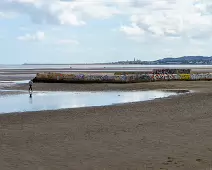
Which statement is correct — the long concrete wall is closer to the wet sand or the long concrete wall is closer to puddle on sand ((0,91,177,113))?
puddle on sand ((0,91,177,113))

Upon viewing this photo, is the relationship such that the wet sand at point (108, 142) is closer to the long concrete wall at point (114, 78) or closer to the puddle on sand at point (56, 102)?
the puddle on sand at point (56, 102)

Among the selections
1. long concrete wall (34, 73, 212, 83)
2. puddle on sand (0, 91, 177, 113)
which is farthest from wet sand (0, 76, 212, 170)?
long concrete wall (34, 73, 212, 83)

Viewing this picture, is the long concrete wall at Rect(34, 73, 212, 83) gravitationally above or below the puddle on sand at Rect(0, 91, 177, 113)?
above

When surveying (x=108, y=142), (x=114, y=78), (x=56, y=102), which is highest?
(x=114, y=78)

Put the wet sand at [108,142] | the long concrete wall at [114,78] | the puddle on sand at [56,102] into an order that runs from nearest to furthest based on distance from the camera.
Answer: the wet sand at [108,142] → the puddle on sand at [56,102] → the long concrete wall at [114,78]

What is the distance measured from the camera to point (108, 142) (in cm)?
1148

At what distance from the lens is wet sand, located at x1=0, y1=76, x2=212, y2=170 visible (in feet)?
29.7

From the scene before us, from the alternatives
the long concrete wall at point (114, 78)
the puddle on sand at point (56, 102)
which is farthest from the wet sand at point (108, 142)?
the long concrete wall at point (114, 78)

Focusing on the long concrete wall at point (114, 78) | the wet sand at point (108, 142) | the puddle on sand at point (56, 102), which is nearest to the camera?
the wet sand at point (108, 142)

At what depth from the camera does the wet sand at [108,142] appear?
9.06 m

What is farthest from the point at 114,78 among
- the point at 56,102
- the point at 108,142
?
the point at 108,142

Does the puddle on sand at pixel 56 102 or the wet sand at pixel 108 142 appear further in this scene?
the puddle on sand at pixel 56 102

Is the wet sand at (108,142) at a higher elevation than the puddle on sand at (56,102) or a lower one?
higher

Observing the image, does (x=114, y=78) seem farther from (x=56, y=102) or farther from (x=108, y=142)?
(x=108, y=142)
